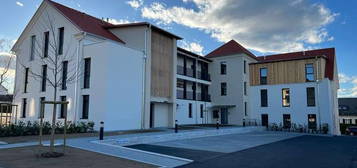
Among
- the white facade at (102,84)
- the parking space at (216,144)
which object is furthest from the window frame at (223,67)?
the parking space at (216,144)

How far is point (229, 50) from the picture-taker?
34000mm

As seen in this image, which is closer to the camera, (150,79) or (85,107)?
(85,107)

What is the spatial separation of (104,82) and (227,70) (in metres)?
18.7

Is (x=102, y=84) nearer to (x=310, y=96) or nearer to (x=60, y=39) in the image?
(x=60, y=39)

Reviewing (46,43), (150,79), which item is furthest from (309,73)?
(46,43)

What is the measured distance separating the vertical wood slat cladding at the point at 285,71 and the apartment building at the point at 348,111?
33.1 meters

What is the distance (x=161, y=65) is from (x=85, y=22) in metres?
7.21

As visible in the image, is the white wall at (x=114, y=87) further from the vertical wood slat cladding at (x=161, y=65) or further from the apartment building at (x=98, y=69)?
the vertical wood slat cladding at (x=161, y=65)

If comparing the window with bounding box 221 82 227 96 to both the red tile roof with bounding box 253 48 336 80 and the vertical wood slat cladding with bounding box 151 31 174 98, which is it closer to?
the red tile roof with bounding box 253 48 336 80

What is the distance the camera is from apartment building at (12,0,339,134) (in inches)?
761

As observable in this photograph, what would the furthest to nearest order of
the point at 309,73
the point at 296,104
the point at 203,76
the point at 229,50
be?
1. the point at 229,50
2. the point at 203,76
3. the point at 296,104
4. the point at 309,73

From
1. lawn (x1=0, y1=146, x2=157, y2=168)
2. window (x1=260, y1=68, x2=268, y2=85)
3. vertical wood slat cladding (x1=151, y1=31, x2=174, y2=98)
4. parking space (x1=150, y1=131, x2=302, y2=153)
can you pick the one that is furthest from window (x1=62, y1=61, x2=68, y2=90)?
window (x1=260, y1=68, x2=268, y2=85)

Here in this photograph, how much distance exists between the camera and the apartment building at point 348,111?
55.0 meters

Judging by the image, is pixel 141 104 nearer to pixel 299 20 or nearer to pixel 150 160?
pixel 150 160
